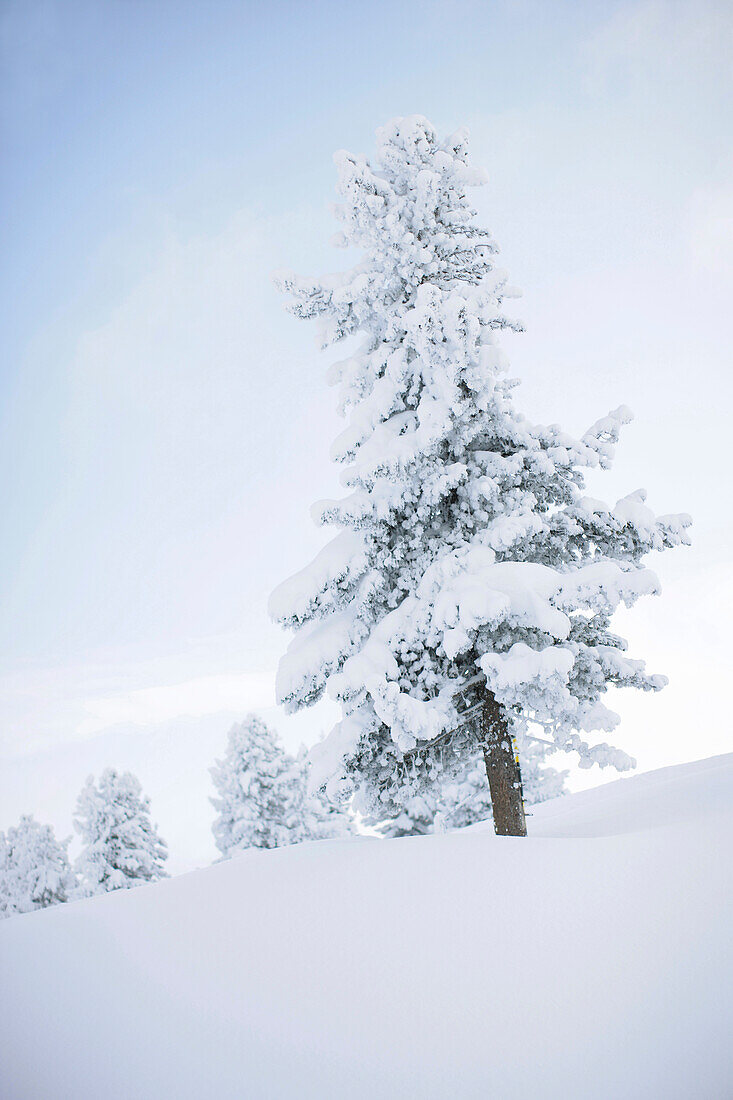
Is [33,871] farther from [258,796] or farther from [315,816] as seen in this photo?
[315,816]

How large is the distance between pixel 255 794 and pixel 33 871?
12.8m

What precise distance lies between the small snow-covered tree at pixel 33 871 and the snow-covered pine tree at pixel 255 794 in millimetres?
8715

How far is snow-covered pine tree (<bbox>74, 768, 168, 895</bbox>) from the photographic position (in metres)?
25.7

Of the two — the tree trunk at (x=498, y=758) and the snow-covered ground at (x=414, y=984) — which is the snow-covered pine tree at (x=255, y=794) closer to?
the tree trunk at (x=498, y=758)

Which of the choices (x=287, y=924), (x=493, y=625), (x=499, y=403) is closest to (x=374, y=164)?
(x=499, y=403)

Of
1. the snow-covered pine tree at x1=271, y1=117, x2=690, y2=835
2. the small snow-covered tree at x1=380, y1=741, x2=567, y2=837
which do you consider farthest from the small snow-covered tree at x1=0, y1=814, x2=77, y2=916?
the snow-covered pine tree at x1=271, y1=117, x2=690, y2=835

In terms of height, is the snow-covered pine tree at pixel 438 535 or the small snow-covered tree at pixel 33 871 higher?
the snow-covered pine tree at pixel 438 535

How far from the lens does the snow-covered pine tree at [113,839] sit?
2573cm

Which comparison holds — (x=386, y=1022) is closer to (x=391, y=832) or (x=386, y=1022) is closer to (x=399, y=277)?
(x=399, y=277)

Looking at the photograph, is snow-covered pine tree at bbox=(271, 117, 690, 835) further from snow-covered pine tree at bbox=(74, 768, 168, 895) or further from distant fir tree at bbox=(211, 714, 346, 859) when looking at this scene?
snow-covered pine tree at bbox=(74, 768, 168, 895)

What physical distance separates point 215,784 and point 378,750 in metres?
23.2

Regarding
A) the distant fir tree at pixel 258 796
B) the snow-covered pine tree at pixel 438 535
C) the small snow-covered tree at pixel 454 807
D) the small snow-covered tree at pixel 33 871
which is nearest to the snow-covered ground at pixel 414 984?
the snow-covered pine tree at pixel 438 535

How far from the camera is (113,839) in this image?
2631 cm

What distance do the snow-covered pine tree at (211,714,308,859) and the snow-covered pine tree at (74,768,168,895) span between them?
3401mm
